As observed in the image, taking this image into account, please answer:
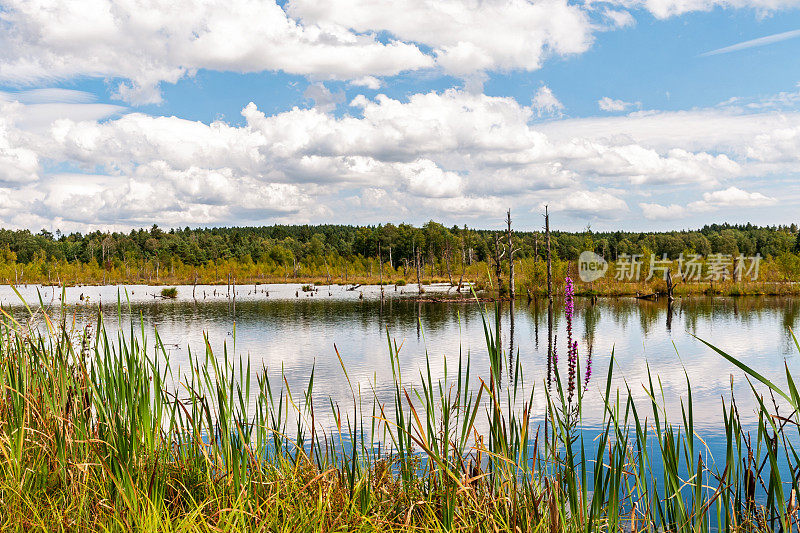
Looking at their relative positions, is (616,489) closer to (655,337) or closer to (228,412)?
(228,412)

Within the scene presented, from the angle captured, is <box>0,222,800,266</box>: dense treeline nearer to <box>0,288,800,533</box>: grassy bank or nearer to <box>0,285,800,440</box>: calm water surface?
<box>0,285,800,440</box>: calm water surface

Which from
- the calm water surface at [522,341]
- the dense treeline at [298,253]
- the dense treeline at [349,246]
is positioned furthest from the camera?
the dense treeline at [349,246]

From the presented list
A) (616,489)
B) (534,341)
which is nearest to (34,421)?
(616,489)

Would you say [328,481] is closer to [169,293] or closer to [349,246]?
[169,293]

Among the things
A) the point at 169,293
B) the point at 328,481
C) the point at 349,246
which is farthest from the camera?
the point at 349,246

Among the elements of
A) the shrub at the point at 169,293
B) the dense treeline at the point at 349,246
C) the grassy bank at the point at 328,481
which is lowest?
the shrub at the point at 169,293

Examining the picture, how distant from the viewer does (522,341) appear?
22.6m

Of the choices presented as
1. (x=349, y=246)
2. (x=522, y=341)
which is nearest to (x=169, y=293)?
(x=522, y=341)

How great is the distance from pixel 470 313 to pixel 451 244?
239 feet

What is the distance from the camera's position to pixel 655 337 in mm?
23156

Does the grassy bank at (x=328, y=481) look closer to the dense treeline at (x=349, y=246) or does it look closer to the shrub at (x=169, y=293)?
the shrub at (x=169, y=293)

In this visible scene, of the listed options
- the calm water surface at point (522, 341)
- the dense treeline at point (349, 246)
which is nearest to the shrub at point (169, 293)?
the calm water surface at point (522, 341)

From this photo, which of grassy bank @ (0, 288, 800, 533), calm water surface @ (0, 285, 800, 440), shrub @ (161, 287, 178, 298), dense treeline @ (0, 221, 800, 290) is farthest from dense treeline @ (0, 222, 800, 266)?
grassy bank @ (0, 288, 800, 533)

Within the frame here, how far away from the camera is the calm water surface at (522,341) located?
13.6 m
